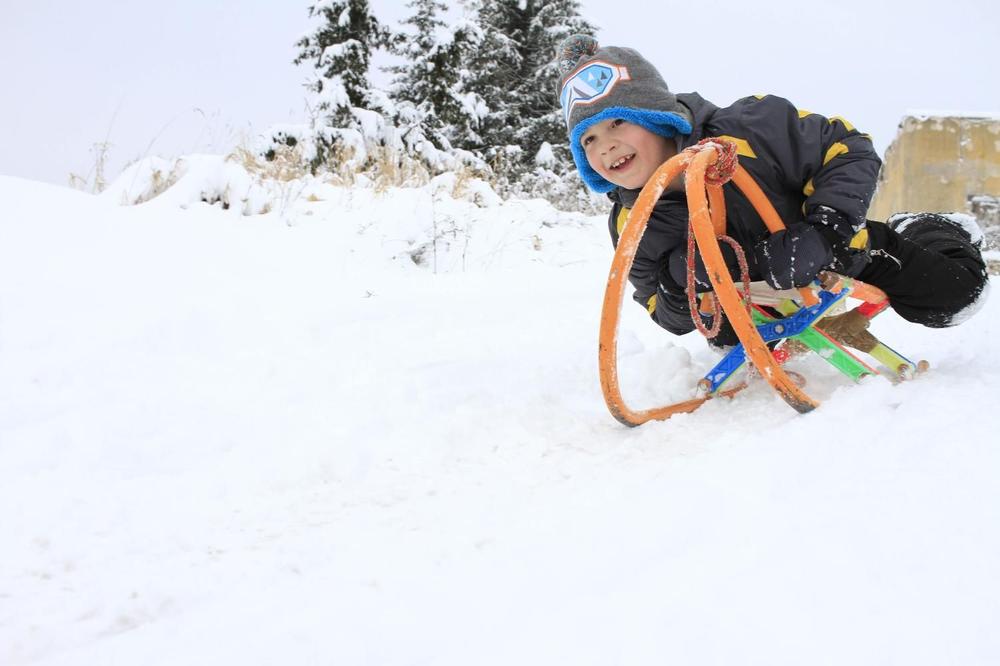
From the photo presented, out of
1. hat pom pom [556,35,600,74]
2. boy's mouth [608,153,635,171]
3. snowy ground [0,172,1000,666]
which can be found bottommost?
snowy ground [0,172,1000,666]

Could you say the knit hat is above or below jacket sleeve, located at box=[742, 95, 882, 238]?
above

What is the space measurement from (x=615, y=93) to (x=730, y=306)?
0.69 meters

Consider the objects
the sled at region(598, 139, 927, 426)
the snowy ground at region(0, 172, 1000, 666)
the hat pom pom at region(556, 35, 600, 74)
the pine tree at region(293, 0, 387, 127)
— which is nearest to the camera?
the snowy ground at region(0, 172, 1000, 666)

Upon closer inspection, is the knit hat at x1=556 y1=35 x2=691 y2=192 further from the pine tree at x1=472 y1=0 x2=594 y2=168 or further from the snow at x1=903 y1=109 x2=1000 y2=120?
the pine tree at x1=472 y1=0 x2=594 y2=168

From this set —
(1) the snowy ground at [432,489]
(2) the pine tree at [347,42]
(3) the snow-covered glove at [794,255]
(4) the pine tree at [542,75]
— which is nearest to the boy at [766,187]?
(3) the snow-covered glove at [794,255]

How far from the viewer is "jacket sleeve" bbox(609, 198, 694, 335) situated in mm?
1966

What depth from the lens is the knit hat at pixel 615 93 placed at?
184 centimetres

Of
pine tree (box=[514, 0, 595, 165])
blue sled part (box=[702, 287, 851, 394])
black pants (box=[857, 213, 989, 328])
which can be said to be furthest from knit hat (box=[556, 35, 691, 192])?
pine tree (box=[514, 0, 595, 165])

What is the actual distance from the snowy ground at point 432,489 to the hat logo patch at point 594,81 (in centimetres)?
86

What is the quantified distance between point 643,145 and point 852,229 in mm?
592

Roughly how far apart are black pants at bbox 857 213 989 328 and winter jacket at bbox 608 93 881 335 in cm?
18

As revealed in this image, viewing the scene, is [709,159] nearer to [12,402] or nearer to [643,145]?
[643,145]

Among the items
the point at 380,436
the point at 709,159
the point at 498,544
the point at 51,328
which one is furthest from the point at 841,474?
the point at 51,328

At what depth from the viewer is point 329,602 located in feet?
3.35
